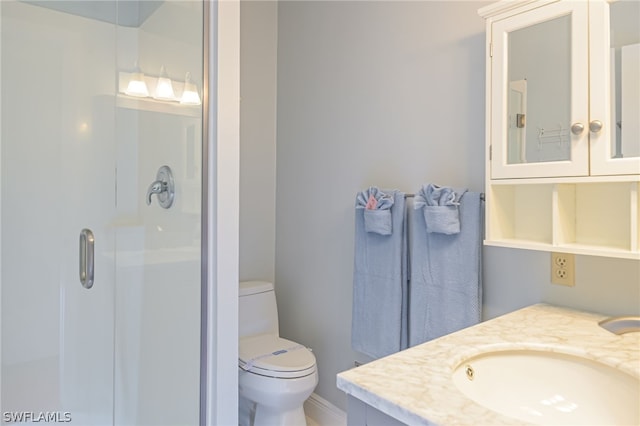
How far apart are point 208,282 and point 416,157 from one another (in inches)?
39.2

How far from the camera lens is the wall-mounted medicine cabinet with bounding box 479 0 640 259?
1.02 m

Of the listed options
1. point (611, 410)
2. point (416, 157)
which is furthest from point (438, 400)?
point (416, 157)

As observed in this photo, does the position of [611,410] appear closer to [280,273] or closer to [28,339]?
[280,273]

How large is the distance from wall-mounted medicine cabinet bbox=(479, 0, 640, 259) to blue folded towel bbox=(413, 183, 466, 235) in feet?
0.57

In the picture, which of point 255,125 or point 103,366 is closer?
point 103,366

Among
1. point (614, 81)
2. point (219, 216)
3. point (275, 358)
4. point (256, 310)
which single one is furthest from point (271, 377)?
point (614, 81)

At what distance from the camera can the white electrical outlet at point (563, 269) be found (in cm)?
124

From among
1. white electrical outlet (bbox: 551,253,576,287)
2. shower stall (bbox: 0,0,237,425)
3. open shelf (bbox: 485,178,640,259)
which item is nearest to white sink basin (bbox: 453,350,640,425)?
open shelf (bbox: 485,178,640,259)

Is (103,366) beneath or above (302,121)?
beneath

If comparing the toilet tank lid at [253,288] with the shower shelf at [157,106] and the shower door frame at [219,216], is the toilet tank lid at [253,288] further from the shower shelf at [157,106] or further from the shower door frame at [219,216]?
the shower shelf at [157,106]

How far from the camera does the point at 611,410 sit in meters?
0.84

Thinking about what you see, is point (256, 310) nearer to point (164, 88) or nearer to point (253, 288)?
point (253, 288)

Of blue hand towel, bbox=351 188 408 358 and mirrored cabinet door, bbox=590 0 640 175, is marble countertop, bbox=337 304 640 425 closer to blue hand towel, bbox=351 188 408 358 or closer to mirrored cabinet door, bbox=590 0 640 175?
mirrored cabinet door, bbox=590 0 640 175

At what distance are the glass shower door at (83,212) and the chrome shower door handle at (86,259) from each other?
0.05 m
